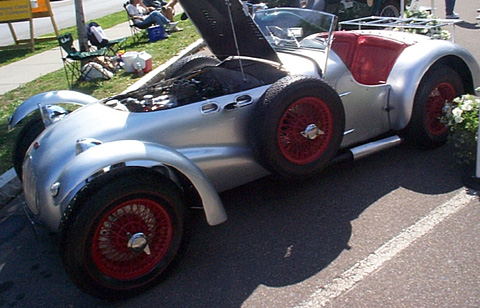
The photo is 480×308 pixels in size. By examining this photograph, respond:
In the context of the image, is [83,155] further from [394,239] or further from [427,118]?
[427,118]

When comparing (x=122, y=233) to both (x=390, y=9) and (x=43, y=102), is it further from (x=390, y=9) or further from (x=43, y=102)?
(x=390, y=9)

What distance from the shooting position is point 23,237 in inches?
153

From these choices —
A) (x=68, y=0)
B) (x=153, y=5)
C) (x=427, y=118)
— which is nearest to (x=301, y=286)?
(x=427, y=118)

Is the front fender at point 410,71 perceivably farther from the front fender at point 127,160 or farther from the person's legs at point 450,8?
the person's legs at point 450,8

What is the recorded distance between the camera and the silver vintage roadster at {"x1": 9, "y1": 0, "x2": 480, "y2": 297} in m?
2.87

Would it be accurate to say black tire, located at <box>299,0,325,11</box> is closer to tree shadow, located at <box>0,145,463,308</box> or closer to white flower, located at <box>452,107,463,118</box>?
tree shadow, located at <box>0,145,463,308</box>

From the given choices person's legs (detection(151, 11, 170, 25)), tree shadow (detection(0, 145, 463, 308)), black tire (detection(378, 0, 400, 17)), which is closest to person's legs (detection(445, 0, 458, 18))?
black tire (detection(378, 0, 400, 17))

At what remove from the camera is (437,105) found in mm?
4367

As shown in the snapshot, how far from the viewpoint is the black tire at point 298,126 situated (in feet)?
11.1

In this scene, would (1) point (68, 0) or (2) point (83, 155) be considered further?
(1) point (68, 0)

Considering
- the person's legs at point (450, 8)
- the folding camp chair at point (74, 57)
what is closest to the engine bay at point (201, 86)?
the folding camp chair at point (74, 57)

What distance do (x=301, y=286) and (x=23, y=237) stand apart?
7.83 ft

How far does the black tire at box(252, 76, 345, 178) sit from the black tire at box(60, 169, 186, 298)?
79 cm

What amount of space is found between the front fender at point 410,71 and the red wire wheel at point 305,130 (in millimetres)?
906
